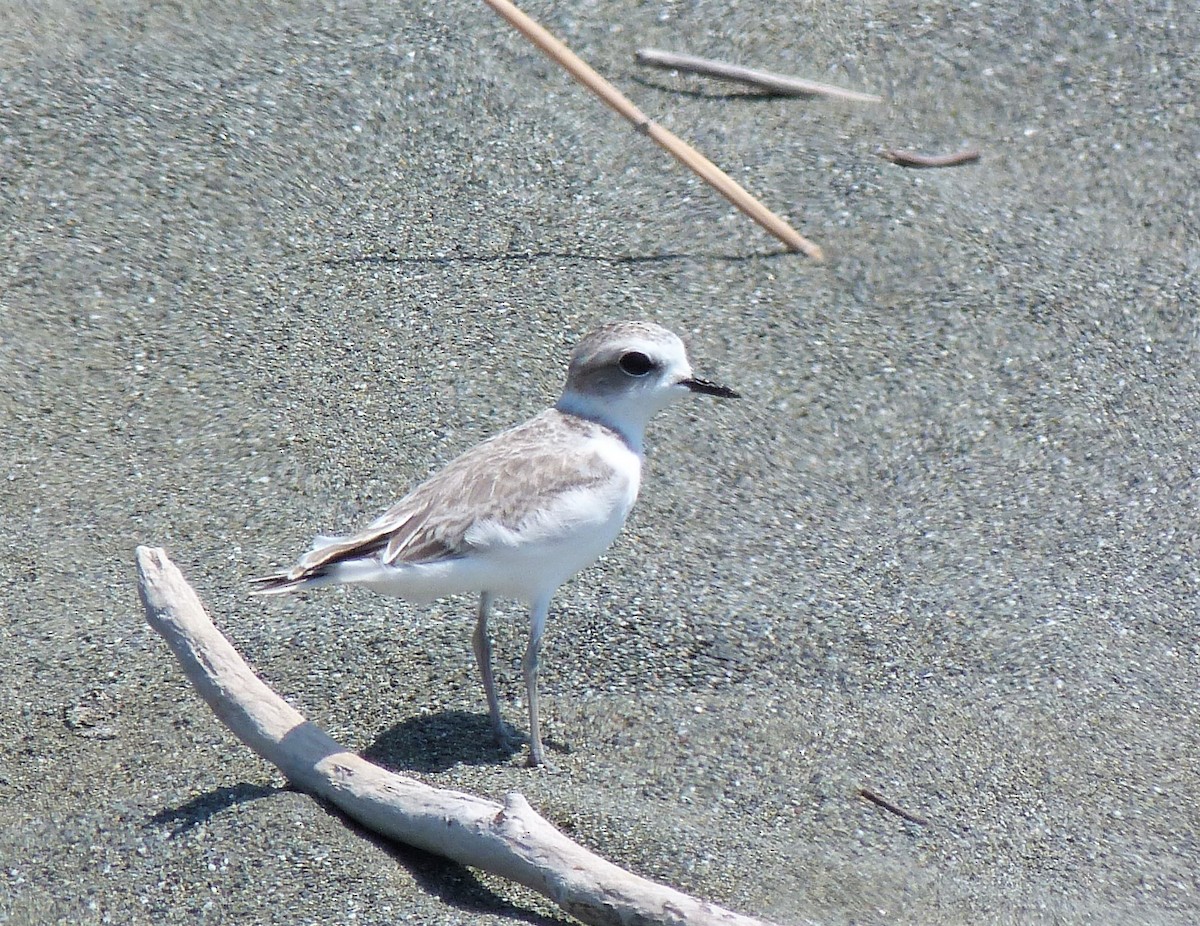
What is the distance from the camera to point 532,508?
10.7 feet

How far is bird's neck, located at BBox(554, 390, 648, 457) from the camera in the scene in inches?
140

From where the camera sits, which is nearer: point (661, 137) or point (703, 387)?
point (703, 387)

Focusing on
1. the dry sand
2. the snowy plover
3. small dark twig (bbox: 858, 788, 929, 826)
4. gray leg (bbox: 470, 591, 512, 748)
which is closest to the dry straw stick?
the dry sand

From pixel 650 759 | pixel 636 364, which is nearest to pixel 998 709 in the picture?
pixel 650 759

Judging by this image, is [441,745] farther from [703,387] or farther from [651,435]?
[651,435]

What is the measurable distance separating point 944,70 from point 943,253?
1.15 meters

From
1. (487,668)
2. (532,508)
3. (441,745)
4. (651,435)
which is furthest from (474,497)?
(651,435)

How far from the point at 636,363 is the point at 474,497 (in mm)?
532

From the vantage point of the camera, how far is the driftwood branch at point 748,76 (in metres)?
5.70

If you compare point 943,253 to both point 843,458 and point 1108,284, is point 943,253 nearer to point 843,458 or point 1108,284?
point 1108,284

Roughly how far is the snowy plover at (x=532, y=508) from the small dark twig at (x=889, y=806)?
773 mm

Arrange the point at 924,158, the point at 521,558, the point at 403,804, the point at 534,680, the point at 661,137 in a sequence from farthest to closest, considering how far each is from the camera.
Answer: the point at 924,158 < the point at 661,137 < the point at 534,680 < the point at 521,558 < the point at 403,804

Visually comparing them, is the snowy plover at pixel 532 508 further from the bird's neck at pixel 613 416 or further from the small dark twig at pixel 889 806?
the small dark twig at pixel 889 806

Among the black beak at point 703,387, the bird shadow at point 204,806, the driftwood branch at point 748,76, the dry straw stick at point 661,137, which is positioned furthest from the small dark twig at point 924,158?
the bird shadow at point 204,806
